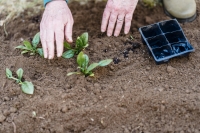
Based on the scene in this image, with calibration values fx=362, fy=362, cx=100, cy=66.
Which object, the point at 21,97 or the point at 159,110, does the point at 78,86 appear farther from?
the point at 159,110

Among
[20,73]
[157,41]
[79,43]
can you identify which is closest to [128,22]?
[157,41]

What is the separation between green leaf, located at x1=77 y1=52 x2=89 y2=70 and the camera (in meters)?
2.06

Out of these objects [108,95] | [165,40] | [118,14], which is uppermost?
[118,14]

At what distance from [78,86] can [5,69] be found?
48 cm

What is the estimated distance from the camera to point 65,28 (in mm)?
2113

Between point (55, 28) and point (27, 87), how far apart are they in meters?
0.37

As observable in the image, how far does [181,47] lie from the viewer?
7.13 feet

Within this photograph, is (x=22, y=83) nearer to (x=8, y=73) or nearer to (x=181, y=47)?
(x=8, y=73)

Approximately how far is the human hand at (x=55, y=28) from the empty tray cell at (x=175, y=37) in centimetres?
61

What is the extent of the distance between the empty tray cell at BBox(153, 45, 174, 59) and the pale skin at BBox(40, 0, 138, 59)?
274 mm

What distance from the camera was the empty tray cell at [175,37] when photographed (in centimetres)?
221

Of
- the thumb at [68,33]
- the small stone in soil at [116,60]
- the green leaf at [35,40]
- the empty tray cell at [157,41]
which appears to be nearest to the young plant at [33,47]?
the green leaf at [35,40]

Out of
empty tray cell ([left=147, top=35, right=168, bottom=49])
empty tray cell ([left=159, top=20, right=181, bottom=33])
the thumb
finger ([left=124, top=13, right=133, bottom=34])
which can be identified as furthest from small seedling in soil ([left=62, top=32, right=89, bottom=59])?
empty tray cell ([left=159, top=20, right=181, bottom=33])

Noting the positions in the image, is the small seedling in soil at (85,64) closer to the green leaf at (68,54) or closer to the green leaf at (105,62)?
the green leaf at (105,62)
